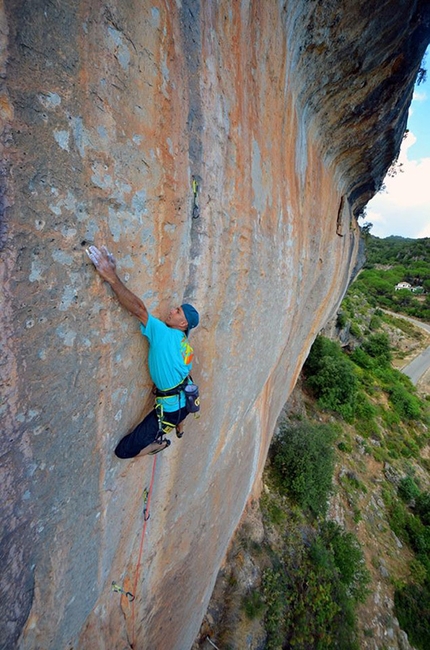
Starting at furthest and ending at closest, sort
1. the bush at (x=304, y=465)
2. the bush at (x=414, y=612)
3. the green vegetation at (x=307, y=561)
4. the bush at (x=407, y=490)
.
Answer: the bush at (x=407, y=490) → the bush at (x=304, y=465) → the bush at (x=414, y=612) → the green vegetation at (x=307, y=561)

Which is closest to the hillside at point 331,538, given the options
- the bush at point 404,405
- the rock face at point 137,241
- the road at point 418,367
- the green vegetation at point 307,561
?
the green vegetation at point 307,561

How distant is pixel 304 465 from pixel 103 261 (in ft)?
30.7

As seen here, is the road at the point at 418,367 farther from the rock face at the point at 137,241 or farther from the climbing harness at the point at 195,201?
the climbing harness at the point at 195,201

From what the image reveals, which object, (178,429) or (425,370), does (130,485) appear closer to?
(178,429)

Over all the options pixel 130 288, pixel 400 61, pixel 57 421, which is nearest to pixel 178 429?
pixel 57 421

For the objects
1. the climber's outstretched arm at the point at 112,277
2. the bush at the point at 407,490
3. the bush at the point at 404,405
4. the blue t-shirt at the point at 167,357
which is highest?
the climber's outstretched arm at the point at 112,277

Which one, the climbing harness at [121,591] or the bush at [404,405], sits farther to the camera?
the bush at [404,405]

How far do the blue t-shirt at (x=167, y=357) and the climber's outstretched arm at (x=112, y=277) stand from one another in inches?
6.3

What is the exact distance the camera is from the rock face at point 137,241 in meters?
1.45

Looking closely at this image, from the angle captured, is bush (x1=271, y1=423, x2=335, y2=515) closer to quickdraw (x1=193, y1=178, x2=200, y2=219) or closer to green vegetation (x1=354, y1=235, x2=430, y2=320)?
quickdraw (x1=193, y1=178, x2=200, y2=219)

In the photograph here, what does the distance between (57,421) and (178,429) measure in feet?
4.13

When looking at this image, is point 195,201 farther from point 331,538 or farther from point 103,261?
point 331,538

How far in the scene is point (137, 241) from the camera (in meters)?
2.04

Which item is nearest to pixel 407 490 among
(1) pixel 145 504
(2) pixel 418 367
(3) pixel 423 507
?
(3) pixel 423 507
